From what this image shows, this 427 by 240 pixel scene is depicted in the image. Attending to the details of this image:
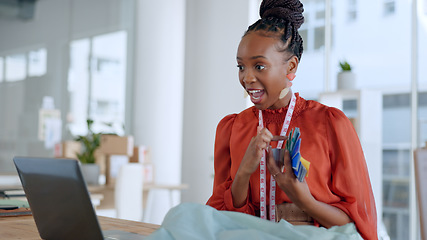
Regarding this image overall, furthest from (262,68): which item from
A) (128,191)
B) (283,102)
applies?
(128,191)

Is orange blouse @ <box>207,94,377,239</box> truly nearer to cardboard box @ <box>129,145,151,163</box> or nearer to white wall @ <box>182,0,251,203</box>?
cardboard box @ <box>129,145,151,163</box>

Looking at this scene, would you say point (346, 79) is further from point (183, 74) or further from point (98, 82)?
point (98, 82)

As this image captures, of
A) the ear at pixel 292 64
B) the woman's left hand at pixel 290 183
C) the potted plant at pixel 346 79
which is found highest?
the potted plant at pixel 346 79

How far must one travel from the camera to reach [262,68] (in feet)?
4.17

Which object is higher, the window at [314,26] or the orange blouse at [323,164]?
the window at [314,26]

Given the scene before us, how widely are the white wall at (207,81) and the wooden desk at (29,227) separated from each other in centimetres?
507

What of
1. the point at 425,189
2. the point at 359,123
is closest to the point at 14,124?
the point at 359,123

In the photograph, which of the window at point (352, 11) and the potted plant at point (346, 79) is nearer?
the potted plant at point (346, 79)

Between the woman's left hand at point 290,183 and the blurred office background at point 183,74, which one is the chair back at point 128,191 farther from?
the woman's left hand at point 290,183

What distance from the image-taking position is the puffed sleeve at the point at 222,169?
1341 mm

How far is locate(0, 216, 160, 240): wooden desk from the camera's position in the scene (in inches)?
51.1

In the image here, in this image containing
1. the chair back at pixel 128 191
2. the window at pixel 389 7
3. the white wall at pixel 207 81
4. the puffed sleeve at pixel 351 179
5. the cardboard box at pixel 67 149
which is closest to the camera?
the puffed sleeve at pixel 351 179

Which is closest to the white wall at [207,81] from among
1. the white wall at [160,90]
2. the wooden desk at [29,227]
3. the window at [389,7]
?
the white wall at [160,90]

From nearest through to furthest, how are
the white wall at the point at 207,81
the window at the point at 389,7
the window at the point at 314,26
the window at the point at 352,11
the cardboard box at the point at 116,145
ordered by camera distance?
the cardboard box at the point at 116,145 → the window at the point at 389,7 → the window at the point at 352,11 → the window at the point at 314,26 → the white wall at the point at 207,81
